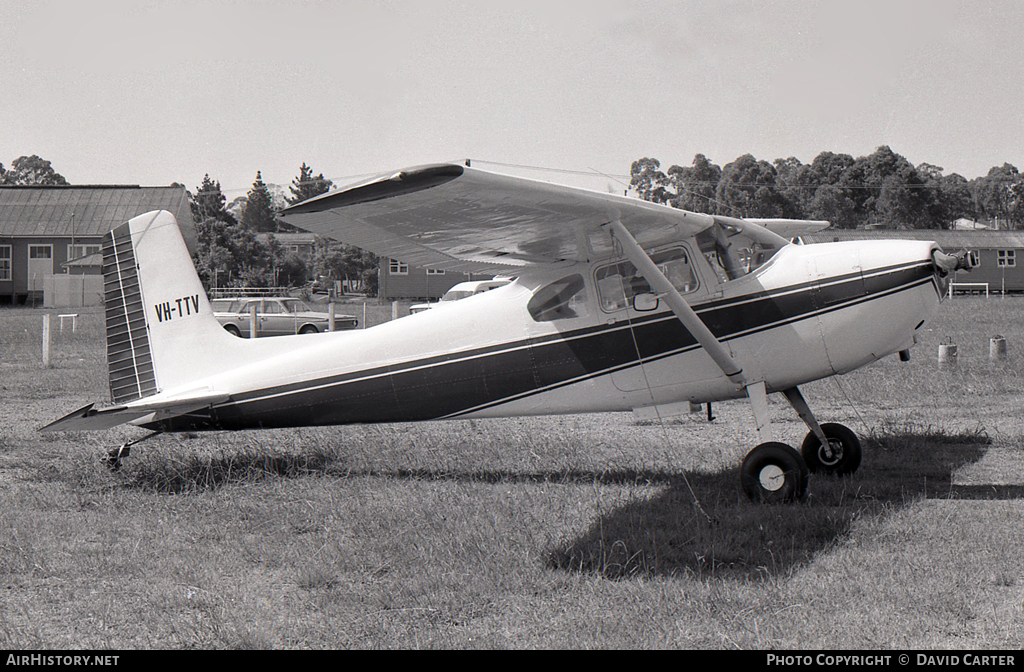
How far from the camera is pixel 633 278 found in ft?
24.6

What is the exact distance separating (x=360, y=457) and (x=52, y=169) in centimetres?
16713

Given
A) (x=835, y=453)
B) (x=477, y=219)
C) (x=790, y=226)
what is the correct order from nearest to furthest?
(x=477, y=219)
(x=835, y=453)
(x=790, y=226)

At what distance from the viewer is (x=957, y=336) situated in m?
23.0

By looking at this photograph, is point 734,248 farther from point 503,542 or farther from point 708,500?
point 503,542

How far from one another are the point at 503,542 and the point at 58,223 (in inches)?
2552

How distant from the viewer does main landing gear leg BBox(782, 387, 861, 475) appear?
780cm

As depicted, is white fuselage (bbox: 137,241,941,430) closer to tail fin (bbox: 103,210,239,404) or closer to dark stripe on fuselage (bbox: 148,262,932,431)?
dark stripe on fuselage (bbox: 148,262,932,431)

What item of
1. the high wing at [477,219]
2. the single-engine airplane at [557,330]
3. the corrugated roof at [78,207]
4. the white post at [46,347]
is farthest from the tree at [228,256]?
the high wing at [477,219]

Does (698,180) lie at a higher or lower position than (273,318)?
higher

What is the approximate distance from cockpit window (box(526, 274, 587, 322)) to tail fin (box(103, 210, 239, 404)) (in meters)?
3.10

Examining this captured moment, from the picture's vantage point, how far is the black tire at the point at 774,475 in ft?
22.0

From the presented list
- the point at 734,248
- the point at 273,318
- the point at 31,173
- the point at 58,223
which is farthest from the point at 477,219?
the point at 31,173

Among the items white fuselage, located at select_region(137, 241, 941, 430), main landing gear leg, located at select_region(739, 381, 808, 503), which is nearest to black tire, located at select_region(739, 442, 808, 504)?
main landing gear leg, located at select_region(739, 381, 808, 503)

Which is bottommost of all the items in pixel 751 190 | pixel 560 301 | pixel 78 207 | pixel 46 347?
pixel 46 347
